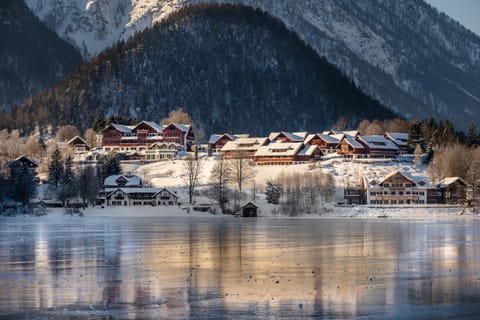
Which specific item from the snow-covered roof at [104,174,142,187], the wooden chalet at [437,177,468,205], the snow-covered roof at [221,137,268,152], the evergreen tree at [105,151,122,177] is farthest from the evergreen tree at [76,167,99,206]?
the wooden chalet at [437,177,468,205]

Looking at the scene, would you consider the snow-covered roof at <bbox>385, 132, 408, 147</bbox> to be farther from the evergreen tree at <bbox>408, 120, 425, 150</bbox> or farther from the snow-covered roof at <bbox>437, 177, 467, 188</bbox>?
the snow-covered roof at <bbox>437, 177, 467, 188</bbox>

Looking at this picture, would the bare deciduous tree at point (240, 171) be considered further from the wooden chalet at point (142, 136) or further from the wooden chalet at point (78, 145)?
the wooden chalet at point (78, 145)

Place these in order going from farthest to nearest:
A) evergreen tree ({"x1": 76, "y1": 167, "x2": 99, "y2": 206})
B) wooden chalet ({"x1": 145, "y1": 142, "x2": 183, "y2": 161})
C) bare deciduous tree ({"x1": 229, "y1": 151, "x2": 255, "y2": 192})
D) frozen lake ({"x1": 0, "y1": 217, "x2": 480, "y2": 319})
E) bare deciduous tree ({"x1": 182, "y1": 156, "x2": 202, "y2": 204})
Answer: wooden chalet ({"x1": 145, "y1": 142, "x2": 183, "y2": 161}) < bare deciduous tree ({"x1": 229, "y1": 151, "x2": 255, "y2": 192}) < bare deciduous tree ({"x1": 182, "y1": 156, "x2": 202, "y2": 204}) < evergreen tree ({"x1": 76, "y1": 167, "x2": 99, "y2": 206}) < frozen lake ({"x1": 0, "y1": 217, "x2": 480, "y2": 319})

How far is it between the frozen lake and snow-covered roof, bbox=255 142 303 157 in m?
102

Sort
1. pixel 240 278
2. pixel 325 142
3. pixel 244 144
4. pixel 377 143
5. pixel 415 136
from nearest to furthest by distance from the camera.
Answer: pixel 240 278, pixel 415 136, pixel 377 143, pixel 325 142, pixel 244 144

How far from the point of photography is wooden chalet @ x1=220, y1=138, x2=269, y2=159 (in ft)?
566

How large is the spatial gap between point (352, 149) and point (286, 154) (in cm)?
1290

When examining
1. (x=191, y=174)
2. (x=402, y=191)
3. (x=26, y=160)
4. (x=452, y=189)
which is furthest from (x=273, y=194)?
(x=26, y=160)

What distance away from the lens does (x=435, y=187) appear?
132m

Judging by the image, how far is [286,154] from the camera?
165250 mm

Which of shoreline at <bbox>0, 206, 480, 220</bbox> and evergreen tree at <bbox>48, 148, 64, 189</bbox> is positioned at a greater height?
evergreen tree at <bbox>48, 148, 64, 189</bbox>

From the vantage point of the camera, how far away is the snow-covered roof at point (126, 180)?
474 feet

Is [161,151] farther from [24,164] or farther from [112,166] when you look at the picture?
[24,164]

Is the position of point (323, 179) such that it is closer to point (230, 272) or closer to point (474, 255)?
point (474, 255)
